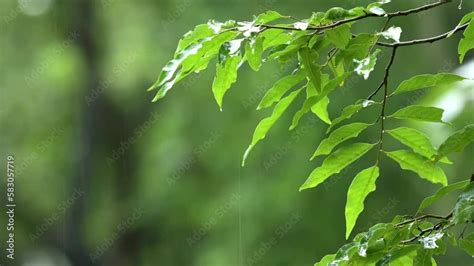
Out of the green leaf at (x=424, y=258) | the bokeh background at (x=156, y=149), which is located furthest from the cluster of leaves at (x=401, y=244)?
the bokeh background at (x=156, y=149)

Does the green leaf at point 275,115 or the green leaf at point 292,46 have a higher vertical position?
the green leaf at point 292,46

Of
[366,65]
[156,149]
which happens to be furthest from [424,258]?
[156,149]

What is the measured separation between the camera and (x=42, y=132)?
2.38 meters

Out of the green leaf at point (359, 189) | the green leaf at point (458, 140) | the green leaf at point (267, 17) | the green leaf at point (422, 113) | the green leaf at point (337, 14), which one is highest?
the green leaf at point (267, 17)

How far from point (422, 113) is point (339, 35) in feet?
0.35

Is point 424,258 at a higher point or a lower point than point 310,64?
lower

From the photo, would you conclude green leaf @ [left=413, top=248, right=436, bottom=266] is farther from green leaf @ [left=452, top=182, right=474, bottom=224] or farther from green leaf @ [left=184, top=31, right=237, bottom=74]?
green leaf @ [left=184, top=31, right=237, bottom=74]

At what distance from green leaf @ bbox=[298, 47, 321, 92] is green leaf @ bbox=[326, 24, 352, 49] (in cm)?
2

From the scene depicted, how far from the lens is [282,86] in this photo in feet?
1.79

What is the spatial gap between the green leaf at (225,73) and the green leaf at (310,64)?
52 millimetres

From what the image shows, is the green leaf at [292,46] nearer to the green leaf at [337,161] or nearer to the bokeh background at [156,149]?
the green leaf at [337,161]

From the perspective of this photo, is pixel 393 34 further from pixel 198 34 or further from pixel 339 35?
pixel 198 34

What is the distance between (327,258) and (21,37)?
79.6 inches

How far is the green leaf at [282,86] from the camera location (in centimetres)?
53
